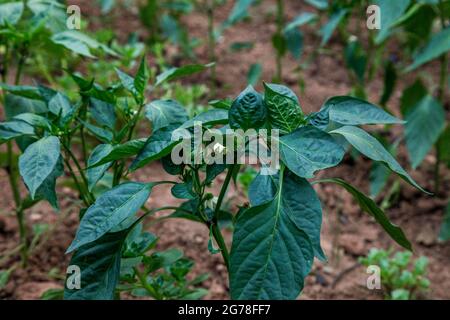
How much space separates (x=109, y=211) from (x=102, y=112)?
0.31 meters

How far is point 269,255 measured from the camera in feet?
3.38

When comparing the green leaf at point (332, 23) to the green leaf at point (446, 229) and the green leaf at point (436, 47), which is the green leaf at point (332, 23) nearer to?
the green leaf at point (436, 47)

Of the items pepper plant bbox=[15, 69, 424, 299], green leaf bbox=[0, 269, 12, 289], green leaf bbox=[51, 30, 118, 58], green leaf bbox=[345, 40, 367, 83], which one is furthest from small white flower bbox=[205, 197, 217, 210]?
green leaf bbox=[345, 40, 367, 83]

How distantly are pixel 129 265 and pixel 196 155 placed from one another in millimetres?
271

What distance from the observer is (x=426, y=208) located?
2.18m

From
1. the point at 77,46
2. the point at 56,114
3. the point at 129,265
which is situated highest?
the point at 77,46

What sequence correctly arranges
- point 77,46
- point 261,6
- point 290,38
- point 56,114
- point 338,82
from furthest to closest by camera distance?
point 261,6 → point 338,82 → point 290,38 → point 77,46 → point 56,114

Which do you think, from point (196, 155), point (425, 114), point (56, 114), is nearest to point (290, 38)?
point (425, 114)

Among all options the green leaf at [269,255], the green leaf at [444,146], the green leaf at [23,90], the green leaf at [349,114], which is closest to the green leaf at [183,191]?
the green leaf at [269,255]

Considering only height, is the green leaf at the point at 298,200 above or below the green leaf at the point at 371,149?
below

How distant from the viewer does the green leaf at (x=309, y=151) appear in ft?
3.40

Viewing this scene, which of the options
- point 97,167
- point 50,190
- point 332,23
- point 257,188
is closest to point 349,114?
point 257,188

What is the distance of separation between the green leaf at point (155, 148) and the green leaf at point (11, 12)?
2.19ft
